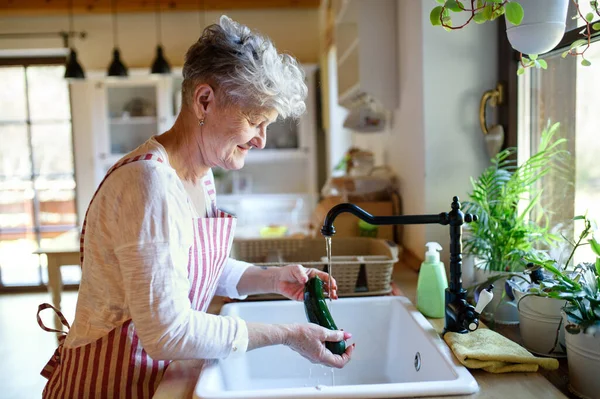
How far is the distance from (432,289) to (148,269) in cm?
70

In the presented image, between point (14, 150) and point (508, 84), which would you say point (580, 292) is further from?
point (14, 150)

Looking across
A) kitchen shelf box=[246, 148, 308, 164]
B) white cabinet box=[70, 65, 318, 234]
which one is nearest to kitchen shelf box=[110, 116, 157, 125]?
white cabinet box=[70, 65, 318, 234]

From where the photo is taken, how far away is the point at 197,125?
41.9 inches

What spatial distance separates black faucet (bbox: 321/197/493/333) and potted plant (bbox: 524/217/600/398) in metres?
0.16

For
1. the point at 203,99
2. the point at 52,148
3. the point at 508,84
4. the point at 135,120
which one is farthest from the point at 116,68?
the point at 203,99

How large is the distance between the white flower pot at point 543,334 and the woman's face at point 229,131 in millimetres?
649

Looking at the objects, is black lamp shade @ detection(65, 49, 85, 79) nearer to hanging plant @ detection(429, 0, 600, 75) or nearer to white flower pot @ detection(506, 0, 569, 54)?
hanging plant @ detection(429, 0, 600, 75)

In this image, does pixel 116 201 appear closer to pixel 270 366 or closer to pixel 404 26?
pixel 270 366

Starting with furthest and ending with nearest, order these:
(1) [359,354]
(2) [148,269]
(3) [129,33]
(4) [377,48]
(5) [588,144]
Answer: (3) [129,33]
(4) [377,48]
(1) [359,354]
(5) [588,144]
(2) [148,269]

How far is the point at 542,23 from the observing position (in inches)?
41.9

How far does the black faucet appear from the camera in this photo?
3.53 ft

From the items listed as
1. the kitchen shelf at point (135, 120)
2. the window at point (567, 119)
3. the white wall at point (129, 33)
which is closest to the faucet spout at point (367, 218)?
the window at point (567, 119)

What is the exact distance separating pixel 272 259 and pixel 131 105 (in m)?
3.44

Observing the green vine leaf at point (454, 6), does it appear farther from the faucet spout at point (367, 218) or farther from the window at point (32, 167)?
the window at point (32, 167)
